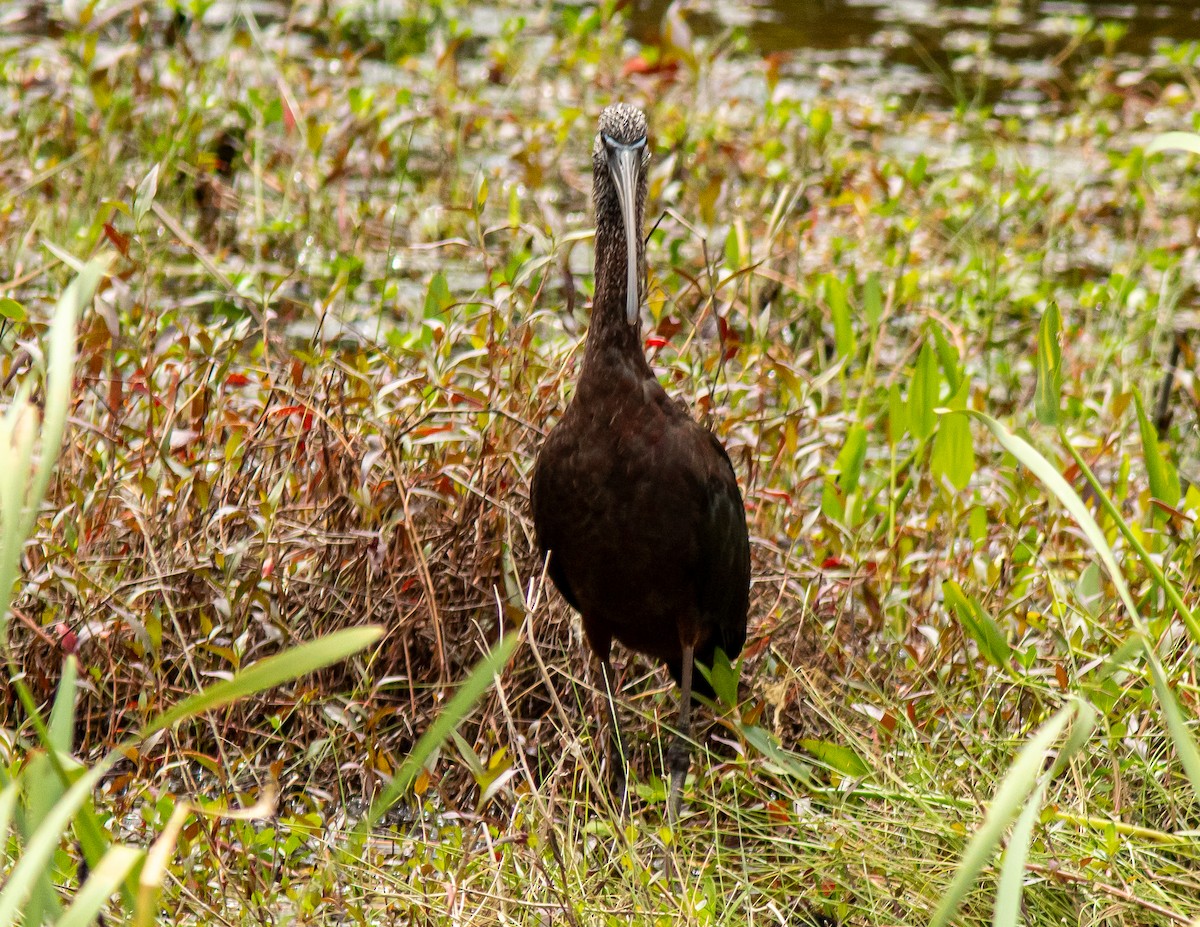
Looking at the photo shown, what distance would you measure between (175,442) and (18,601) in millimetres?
435

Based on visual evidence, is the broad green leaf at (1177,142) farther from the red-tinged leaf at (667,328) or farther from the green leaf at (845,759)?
the red-tinged leaf at (667,328)

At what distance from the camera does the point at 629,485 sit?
2799 mm

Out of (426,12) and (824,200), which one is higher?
(426,12)

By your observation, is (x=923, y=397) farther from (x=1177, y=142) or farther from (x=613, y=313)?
(x=1177, y=142)

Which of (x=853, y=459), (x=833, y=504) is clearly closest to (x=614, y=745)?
(x=833, y=504)

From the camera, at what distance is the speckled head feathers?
287cm

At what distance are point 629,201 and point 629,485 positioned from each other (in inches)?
20.7

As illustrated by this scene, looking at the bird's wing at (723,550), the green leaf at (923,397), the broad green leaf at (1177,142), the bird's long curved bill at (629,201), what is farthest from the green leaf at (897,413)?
the broad green leaf at (1177,142)

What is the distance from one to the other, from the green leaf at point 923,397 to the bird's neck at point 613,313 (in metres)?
0.93

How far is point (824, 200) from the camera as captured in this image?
5.87m

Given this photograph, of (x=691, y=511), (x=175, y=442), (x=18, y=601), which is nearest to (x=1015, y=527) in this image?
(x=691, y=511)

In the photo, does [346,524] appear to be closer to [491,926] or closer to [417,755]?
[491,926]

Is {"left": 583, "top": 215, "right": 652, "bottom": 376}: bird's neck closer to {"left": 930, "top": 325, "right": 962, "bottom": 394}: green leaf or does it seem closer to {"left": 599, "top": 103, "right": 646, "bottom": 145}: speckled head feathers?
{"left": 599, "top": 103, "right": 646, "bottom": 145}: speckled head feathers

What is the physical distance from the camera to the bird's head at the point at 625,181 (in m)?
2.78
